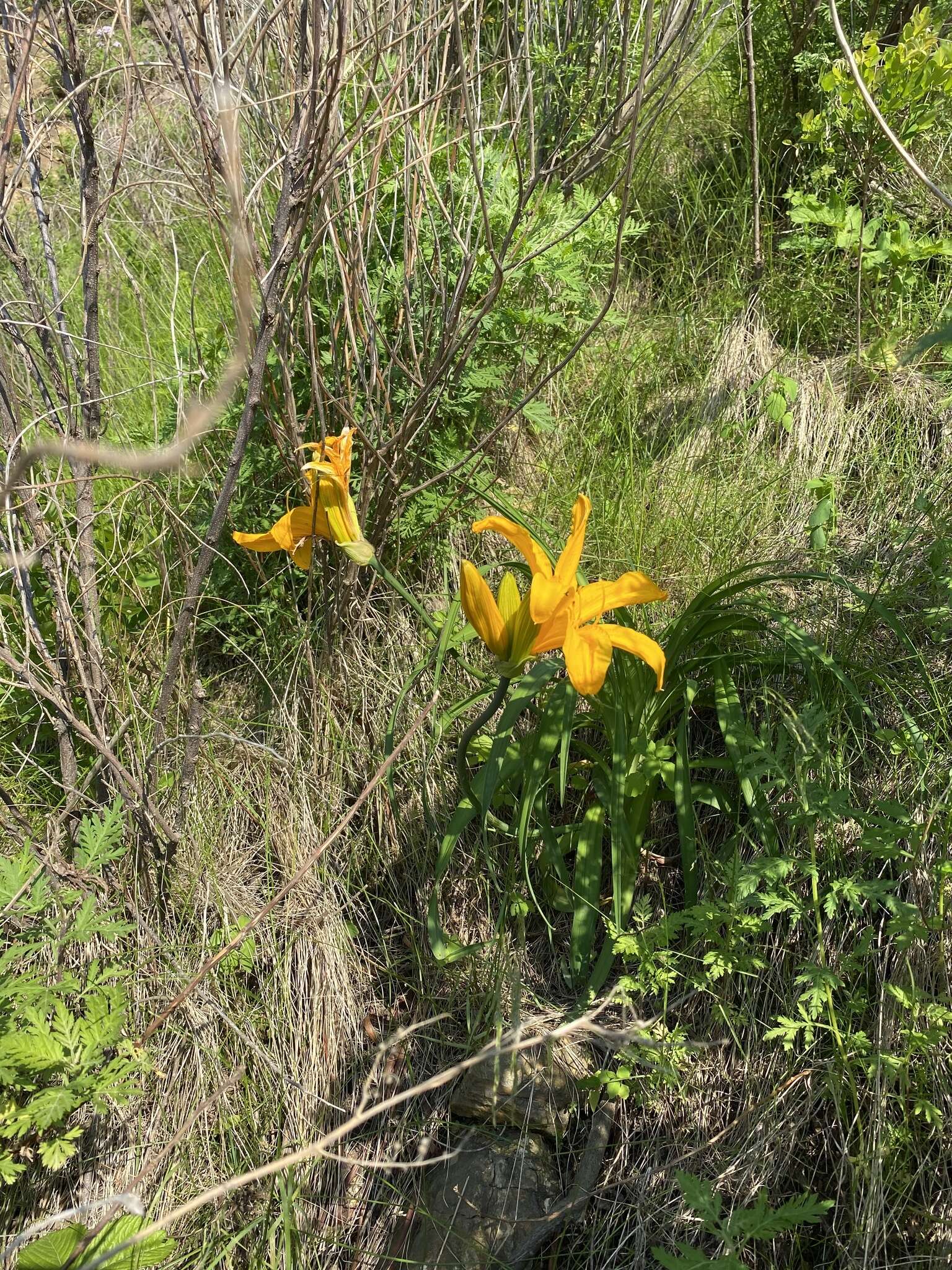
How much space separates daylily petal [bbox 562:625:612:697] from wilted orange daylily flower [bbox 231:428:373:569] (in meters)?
0.45

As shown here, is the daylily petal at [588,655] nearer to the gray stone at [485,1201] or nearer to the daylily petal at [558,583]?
the daylily petal at [558,583]

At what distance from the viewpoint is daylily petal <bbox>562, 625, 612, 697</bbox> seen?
1.33 meters

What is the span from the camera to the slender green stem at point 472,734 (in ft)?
4.79

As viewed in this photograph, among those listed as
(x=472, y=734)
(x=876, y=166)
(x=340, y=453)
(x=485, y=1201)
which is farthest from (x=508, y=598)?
(x=876, y=166)

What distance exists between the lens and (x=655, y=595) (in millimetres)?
1390

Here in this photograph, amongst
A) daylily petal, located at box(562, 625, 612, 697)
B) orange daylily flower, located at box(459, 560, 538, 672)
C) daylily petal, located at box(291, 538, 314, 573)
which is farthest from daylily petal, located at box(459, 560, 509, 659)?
daylily petal, located at box(291, 538, 314, 573)

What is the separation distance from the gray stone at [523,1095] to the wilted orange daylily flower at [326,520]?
96 centimetres

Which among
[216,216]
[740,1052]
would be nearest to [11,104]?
[216,216]

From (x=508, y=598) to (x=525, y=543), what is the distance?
0.28ft

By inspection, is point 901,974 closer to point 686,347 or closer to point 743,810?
point 743,810

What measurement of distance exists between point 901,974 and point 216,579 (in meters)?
1.55

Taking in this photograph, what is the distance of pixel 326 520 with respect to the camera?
1.62 m

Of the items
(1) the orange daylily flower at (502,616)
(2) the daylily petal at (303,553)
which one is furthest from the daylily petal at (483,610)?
(2) the daylily petal at (303,553)

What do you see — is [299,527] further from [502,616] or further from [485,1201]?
[485,1201]
